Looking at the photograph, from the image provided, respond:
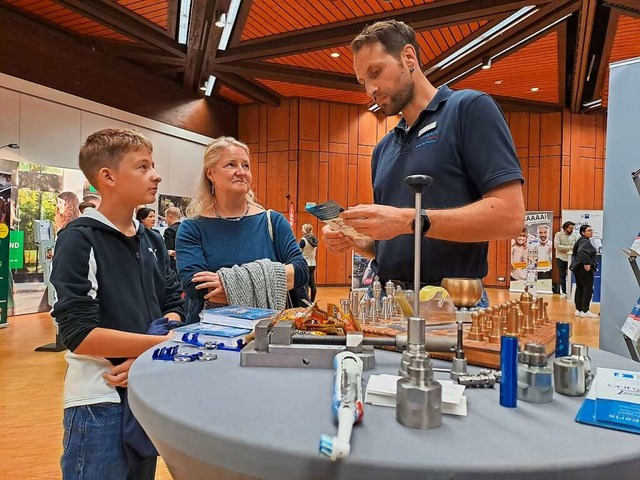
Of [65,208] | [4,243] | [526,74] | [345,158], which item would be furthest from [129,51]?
[526,74]

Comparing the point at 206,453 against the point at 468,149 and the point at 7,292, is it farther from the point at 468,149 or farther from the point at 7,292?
the point at 7,292

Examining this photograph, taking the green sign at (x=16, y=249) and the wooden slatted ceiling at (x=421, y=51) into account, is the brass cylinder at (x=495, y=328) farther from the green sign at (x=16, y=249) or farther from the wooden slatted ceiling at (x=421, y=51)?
the green sign at (x=16, y=249)

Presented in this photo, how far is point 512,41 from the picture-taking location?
27.3ft

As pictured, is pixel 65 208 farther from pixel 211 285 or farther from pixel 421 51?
pixel 211 285

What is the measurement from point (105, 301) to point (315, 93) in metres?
11.6

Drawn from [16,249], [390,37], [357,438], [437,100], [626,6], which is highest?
[626,6]

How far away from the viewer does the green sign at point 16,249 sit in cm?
735

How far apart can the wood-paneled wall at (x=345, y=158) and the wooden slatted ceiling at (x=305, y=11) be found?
4.59m

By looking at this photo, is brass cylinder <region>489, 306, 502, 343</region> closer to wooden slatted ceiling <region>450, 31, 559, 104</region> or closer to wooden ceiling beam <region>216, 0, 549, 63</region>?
wooden ceiling beam <region>216, 0, 549, 63</region>

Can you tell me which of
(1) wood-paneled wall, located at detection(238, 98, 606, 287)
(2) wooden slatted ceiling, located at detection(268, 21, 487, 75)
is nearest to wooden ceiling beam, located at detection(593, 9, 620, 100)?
(1) wood-paneled wall, located at detection(238, 98, 606, 287)

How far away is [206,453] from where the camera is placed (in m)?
0.55

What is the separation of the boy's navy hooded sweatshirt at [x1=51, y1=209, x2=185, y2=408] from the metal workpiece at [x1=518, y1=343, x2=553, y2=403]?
1.18m

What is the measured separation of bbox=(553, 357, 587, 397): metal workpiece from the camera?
0.70m

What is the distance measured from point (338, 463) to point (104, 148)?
1569 millimetres
